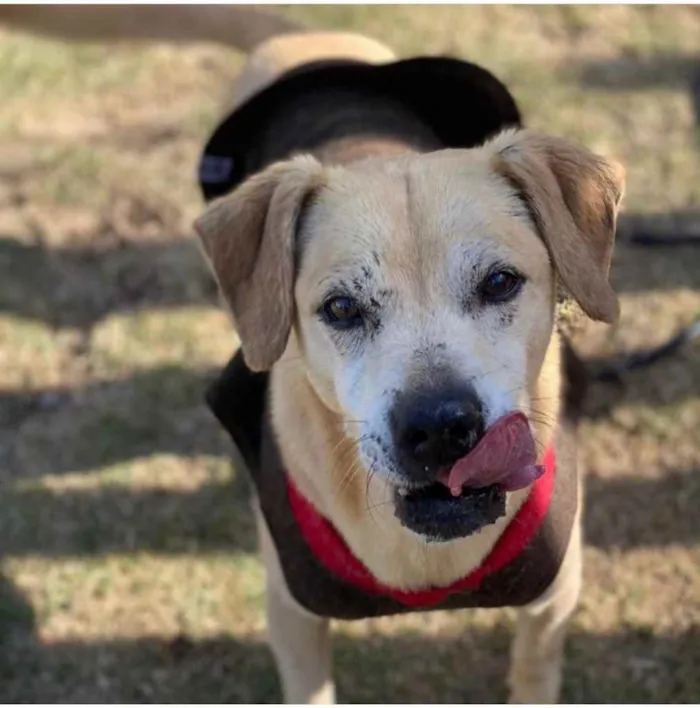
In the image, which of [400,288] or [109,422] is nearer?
[400,288]

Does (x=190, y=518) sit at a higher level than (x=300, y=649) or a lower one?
lower

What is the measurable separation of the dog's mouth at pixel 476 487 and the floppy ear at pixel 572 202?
17.0 inches

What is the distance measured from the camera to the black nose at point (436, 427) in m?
2.29

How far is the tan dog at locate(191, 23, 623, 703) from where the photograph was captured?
8.13 feet

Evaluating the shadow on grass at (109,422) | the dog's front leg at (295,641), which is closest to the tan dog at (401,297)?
the dog's front leg at (295,641)

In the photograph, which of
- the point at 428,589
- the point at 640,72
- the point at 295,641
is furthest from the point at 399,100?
the point at 640,72

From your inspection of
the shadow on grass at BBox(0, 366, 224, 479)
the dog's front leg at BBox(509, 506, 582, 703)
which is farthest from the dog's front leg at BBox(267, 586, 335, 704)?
the shadow on grass at BBox(0, 366, 224, 479)

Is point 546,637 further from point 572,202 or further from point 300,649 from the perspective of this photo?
point 572,202

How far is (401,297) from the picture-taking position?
99.9 inches

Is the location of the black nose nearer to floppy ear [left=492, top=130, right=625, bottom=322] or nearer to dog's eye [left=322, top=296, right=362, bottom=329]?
dog's eye [left=322, top=296, right=362, bottom=329]

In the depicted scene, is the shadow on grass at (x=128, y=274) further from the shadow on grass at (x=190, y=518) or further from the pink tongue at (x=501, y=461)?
the pink tongue at (x=501, y=461)

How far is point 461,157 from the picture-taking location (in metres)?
2.77

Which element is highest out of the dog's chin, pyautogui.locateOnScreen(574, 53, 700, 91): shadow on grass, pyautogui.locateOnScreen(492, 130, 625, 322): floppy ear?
pyautogui.locateOnScreen(492, 130, 625, 322): floppy ear

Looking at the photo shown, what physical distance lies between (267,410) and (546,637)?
113cm
